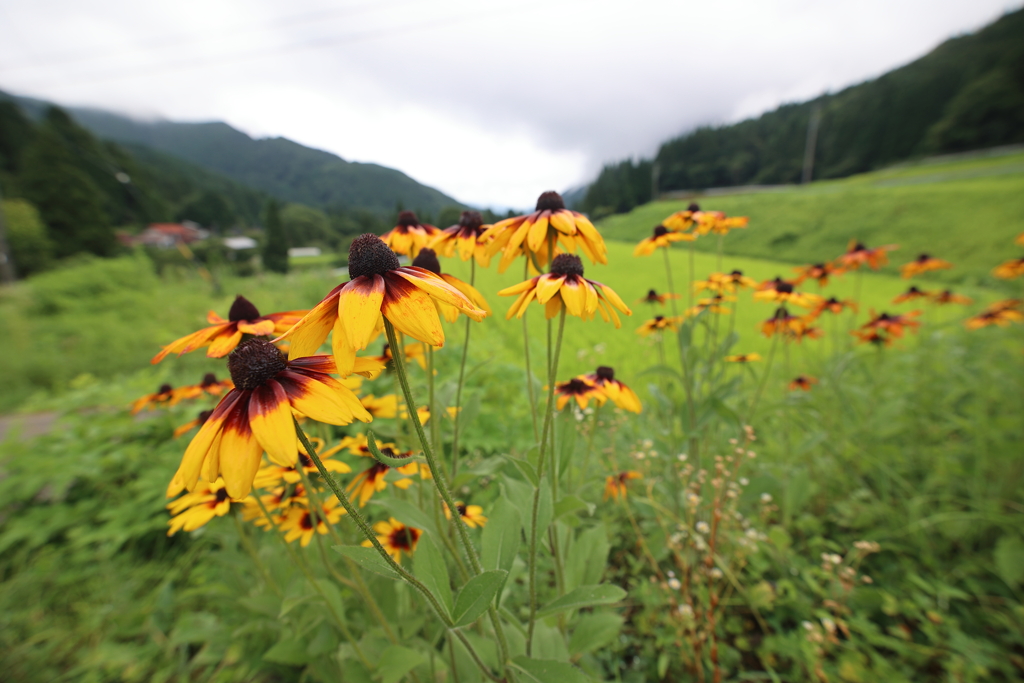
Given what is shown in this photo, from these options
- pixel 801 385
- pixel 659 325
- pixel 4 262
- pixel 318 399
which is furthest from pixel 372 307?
pixel 4 262

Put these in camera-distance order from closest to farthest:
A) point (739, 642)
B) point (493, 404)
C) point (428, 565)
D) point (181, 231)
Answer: point (428, 565) < point (739, 642) < point (493, 404) < point (181, 231)

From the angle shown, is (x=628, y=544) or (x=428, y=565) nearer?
(x=428, y=565)

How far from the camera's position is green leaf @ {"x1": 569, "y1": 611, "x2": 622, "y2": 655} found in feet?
3.24

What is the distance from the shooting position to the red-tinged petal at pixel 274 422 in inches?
15.5

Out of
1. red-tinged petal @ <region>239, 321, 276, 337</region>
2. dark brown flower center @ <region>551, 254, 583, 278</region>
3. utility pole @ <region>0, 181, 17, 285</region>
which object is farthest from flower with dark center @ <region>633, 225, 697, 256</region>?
utility pole @ <region>0, 181, 17, 285</region>

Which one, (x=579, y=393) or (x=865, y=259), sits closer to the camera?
(x=579, y=393)

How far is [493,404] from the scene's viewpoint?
223 centimetres

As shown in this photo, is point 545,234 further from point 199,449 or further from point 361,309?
point 199,449

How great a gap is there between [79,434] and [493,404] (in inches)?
101

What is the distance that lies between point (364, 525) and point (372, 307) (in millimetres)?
283

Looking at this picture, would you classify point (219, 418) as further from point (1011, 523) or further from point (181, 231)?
point (181, 231)

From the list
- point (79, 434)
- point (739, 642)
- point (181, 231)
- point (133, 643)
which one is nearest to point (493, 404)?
point (739, 642)

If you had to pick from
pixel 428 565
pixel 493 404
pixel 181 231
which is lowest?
pixel 493 404

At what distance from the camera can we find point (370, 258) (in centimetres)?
50
